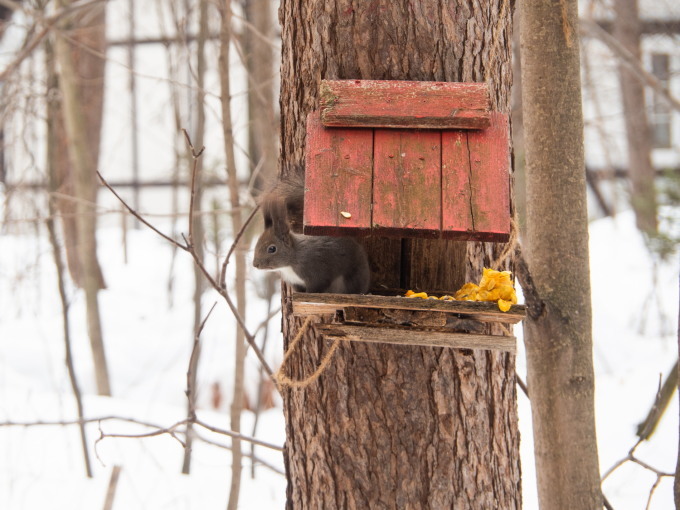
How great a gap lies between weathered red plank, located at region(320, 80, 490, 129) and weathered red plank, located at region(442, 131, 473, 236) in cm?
3

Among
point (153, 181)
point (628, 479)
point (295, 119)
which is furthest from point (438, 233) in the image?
point (153, 181)

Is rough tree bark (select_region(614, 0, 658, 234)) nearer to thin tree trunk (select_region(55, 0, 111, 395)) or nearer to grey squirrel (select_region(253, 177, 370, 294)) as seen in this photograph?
thin tree trunk (select_region(55, 0, 111, 395))

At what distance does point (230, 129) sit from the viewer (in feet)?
9.90

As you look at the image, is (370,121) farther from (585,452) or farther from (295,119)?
(585,452)

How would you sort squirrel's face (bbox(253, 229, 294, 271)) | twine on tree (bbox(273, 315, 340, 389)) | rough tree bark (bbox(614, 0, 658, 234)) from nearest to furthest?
twine on tree (bbox(273, 315, 340, 389)), squirrel's face (bbox(253, 229, 294, 271)), rough tree bark (bbox(614, 0, 658, 234))

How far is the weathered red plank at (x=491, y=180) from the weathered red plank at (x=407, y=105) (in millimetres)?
35

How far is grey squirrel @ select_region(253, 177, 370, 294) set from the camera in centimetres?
182

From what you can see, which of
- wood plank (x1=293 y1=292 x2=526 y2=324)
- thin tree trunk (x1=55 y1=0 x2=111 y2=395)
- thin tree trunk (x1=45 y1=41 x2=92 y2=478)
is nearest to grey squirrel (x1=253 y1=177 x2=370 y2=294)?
wood plank (x1=293 y1=292 x2=526 y2=324)

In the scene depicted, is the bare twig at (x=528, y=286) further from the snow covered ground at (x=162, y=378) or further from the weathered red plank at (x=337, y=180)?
the snow covered ground at (x=162, y=378)

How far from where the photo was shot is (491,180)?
1504 mm

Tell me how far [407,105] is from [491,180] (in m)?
0.25

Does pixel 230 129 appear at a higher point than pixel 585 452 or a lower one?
higher

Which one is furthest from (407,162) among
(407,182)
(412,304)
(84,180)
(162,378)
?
(162,378)

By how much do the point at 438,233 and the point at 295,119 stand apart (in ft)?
2.27
